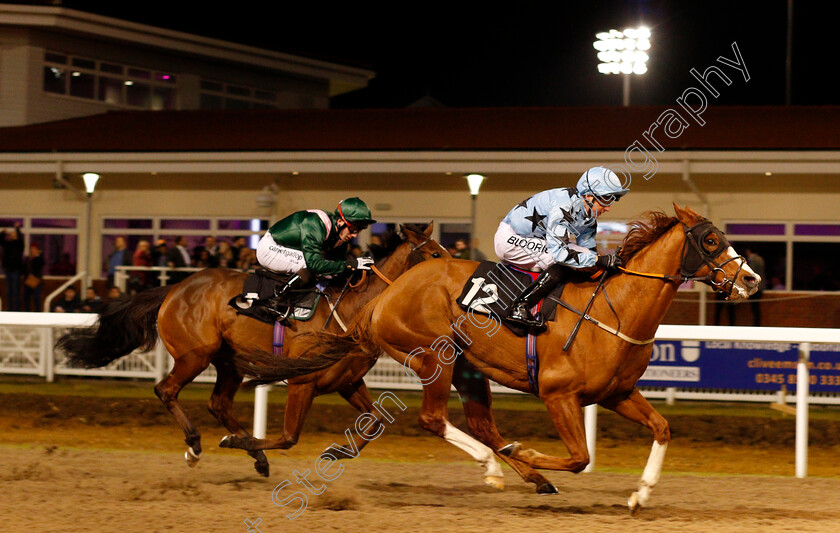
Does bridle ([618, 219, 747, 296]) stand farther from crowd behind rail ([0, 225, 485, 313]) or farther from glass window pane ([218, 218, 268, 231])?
glass window pane ([218, 218, 268, 231])

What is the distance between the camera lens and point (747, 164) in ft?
37.4

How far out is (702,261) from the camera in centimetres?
444

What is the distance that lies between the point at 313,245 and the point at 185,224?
8903 mm

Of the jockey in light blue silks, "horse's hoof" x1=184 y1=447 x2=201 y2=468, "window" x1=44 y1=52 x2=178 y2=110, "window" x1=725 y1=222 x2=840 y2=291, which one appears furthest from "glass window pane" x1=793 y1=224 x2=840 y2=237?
"window" x1=44 y1=52 x2=178 y2=110

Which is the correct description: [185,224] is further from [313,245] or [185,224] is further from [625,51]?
[625,51]

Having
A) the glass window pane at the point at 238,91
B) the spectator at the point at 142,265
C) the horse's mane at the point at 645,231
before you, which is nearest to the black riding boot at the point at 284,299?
the horse's mane at the point at 645,231

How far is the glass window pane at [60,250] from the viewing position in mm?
14383

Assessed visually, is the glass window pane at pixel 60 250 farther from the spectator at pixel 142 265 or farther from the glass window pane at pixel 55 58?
the glass window pane at pixel 55 58

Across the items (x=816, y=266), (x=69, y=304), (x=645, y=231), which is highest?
(x=645, y=231)

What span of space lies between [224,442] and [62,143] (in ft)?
32.9

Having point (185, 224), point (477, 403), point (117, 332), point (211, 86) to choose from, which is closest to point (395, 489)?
point (477, 403)

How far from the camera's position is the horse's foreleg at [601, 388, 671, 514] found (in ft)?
14.6

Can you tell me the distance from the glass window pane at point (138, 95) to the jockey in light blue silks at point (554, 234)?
51.1 ft

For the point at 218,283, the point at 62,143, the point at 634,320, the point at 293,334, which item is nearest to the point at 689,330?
the point at 634,320
